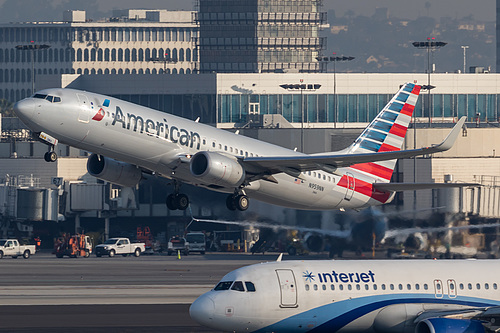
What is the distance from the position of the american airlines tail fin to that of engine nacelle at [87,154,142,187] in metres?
17.3

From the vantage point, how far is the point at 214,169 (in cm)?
6531

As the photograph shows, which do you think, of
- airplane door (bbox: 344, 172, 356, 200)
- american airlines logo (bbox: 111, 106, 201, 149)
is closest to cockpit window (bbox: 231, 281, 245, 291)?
american airlines logo (bbox: 111, 106, 201, 149)

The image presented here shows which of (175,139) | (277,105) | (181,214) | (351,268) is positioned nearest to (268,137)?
(181,214)

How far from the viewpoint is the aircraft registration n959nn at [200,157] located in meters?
62.0

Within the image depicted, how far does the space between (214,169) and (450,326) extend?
20.5m

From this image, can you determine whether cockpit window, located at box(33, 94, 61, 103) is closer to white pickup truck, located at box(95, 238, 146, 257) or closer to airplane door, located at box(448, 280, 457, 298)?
airplane door, located at box(448, 280, 457, 298)

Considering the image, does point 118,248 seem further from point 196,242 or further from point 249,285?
point 249,285

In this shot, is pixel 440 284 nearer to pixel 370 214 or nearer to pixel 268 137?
pixel 370 214

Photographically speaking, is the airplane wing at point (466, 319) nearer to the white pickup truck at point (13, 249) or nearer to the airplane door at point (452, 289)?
the airplane door at point (452, 289)

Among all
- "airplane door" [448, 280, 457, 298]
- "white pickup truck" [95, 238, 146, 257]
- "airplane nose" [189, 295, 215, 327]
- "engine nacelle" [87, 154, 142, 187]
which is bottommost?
"white pickup truck" [95, 238, 146, 257]

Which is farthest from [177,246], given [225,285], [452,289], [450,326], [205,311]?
[450,326]

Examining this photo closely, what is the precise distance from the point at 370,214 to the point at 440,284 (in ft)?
128

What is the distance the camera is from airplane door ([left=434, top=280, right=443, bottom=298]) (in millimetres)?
52622

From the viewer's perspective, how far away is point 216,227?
136375mm
